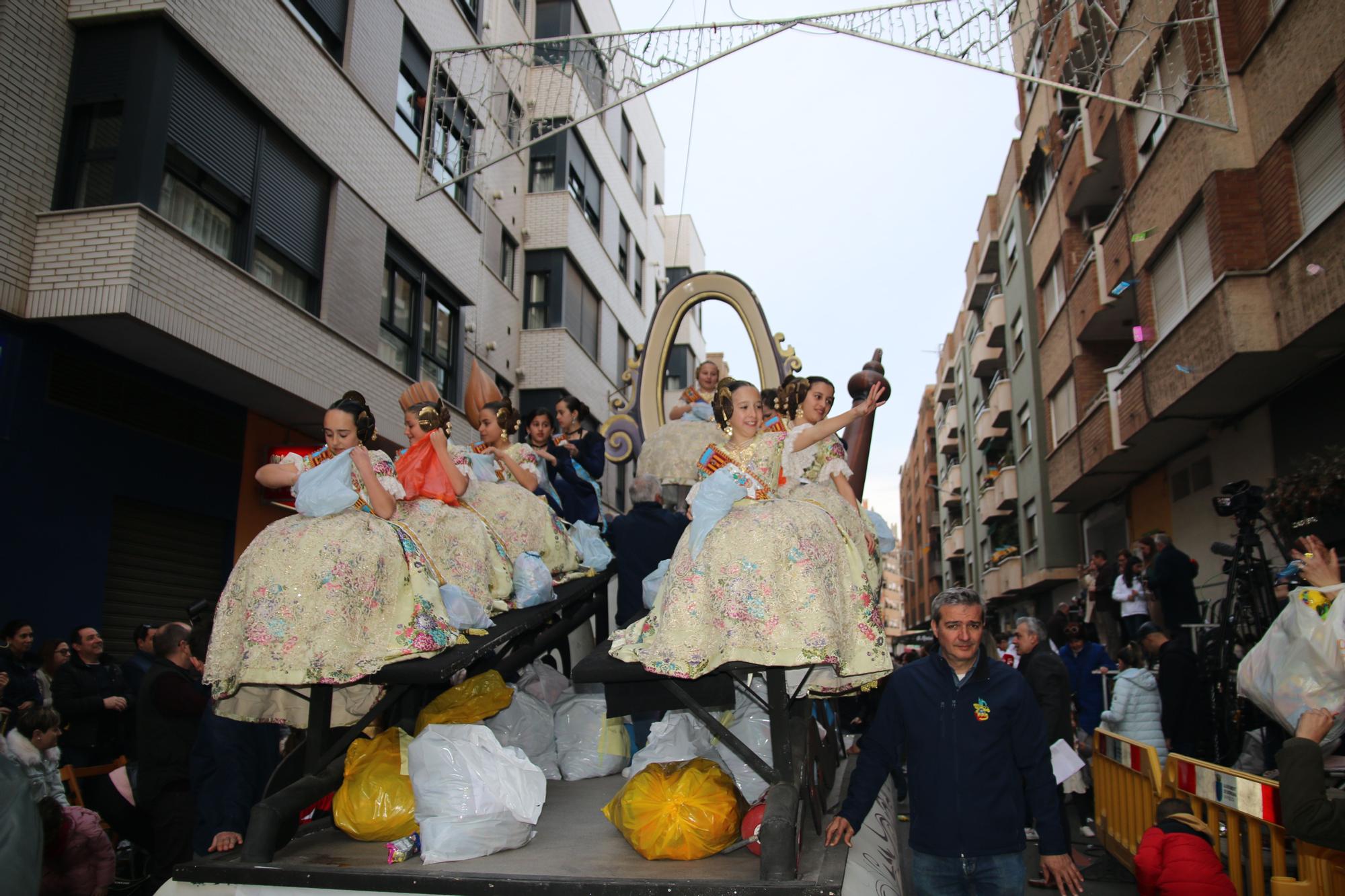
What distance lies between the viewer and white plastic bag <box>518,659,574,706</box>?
693cm

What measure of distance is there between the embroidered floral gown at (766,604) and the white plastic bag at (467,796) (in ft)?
2.40

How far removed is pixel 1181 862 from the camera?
4.13 m

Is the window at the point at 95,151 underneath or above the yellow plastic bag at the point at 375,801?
above

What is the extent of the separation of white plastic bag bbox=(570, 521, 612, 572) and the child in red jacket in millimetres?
4675

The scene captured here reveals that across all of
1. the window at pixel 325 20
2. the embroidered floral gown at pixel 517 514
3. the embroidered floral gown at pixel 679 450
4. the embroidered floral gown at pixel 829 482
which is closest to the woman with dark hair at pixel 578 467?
the embroidered floral gown at pixel 679 450

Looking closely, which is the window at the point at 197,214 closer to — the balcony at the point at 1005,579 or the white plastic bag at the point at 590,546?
the white plastic bag at the point at 590,546

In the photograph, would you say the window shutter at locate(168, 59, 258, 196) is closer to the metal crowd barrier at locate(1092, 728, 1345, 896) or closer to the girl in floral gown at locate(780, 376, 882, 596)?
the girl in floral gown at locate(780, 376, 882, 596)

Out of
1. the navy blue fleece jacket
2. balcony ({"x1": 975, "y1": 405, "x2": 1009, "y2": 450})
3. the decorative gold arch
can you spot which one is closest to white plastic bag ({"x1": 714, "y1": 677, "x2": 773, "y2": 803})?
the navy blue fleece jacket

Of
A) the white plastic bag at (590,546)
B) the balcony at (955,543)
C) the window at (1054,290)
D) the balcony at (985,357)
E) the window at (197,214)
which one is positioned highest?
the balcony at (985,357)

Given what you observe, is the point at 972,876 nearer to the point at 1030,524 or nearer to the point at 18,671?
the point at 18,671

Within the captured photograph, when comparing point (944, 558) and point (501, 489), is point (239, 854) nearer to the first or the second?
point (501, 489)

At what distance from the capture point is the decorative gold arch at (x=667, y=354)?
11.1 m

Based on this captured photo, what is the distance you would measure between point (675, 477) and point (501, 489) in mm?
2969

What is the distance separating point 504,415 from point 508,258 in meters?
14.1
